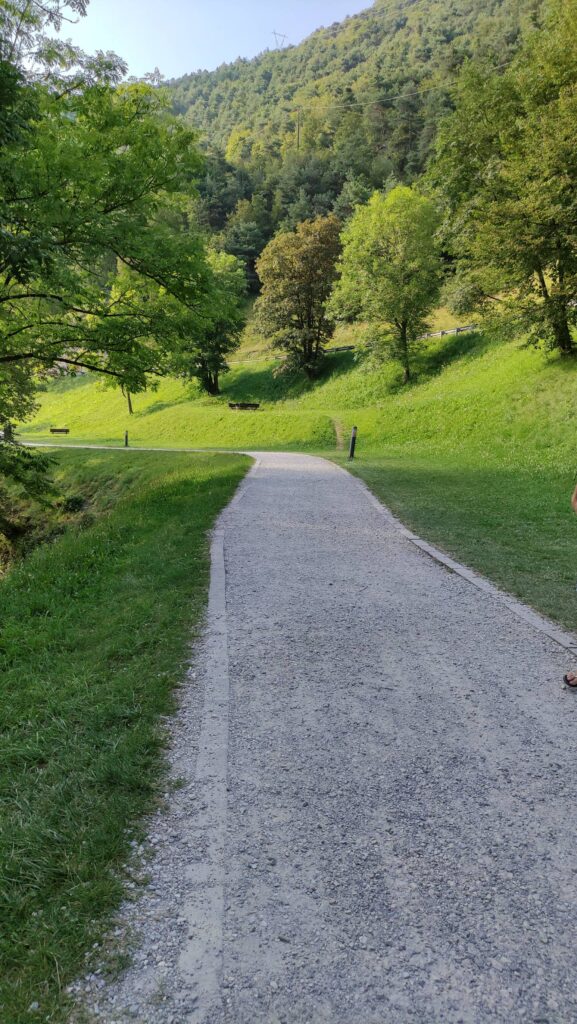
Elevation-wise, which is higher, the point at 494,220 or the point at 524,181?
the point at 524,181

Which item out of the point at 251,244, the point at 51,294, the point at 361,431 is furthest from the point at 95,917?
the point at 251,244

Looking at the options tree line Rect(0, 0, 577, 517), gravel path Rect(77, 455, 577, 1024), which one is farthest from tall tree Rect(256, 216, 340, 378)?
gravel path Rect(77, 455, 577, 1024)

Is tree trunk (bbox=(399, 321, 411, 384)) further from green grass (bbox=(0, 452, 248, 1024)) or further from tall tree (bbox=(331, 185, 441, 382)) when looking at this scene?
green grass (bbox=(0, 452, 248, 1024))

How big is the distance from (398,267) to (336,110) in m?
96.3

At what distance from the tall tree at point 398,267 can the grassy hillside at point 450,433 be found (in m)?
2.33

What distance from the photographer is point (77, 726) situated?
3.58 meters

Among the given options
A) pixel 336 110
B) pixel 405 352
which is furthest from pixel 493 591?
pixel 336 110

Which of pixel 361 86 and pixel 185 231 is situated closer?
pixel 185 231

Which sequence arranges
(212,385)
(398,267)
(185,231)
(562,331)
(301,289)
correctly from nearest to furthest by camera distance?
1. (185,231)
2. (562,331)
3. (398,267)
4. (301,289)
5. (212,385)

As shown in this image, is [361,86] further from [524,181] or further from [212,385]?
[524,181]

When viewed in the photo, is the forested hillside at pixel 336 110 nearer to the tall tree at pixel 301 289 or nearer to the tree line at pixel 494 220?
the tall tree at pixel 301 289

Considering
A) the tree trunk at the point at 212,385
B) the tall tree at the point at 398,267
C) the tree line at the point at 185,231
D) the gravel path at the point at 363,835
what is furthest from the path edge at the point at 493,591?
the tree trunk at the point at 212,385

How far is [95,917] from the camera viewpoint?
86.4 inches

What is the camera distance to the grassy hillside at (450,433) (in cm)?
830
